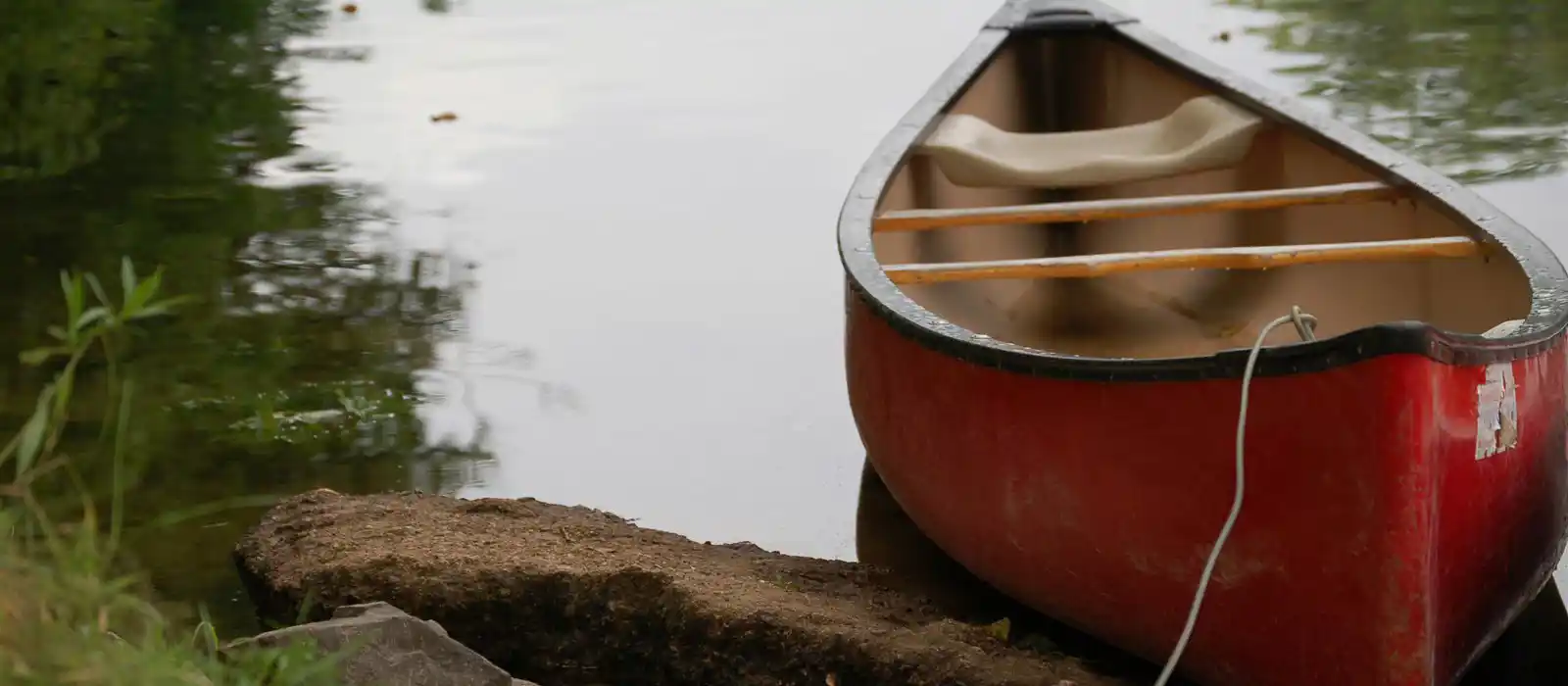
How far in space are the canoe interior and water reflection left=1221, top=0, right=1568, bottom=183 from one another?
1768 millimetres

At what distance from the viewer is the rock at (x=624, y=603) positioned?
2828 mm

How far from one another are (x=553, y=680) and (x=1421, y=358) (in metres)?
1.45

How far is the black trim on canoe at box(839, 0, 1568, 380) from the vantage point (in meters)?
2.50

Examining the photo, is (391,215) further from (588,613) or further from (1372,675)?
(1372,675)

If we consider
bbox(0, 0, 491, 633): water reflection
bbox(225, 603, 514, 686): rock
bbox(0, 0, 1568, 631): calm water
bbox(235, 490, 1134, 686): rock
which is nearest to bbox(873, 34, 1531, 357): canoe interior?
bbox(0, 0, 1568, 631): calm water

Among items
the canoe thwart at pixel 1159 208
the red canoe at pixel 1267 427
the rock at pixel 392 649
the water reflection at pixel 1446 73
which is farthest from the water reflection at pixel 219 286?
the water reflection at pixel 1446 73

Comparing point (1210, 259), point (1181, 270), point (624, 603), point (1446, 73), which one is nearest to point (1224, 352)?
point (1210, 259)

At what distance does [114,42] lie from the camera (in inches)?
388

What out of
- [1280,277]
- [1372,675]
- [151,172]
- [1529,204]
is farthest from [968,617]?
[151,172]

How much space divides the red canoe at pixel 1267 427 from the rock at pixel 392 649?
89 centimetres

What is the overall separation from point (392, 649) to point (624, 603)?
1.76 ft

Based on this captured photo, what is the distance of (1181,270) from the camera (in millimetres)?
4520

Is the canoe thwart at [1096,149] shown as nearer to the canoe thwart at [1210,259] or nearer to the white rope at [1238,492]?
the canoe thwart at [1210,259]

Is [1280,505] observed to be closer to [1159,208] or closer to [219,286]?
[1159,208]
